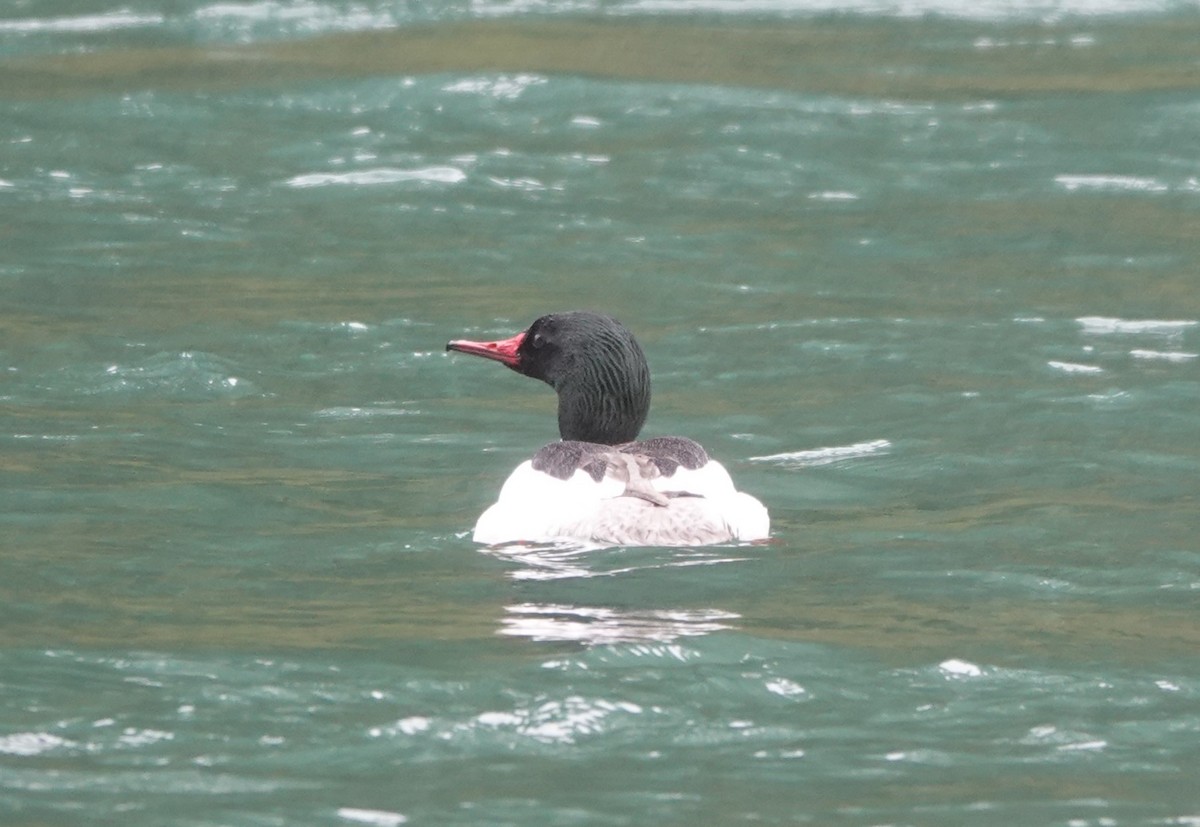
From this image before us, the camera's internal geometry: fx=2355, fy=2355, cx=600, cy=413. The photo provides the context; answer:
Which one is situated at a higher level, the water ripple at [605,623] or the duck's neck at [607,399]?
the duck's neck at [607,399]

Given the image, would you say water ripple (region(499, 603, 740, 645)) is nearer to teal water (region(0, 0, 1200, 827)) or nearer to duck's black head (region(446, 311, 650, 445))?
teal water (region(0, 0, 1200, 827))

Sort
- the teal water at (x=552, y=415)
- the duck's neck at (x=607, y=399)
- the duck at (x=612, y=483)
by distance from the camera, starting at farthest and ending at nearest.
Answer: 1. the duck's neck at (x=607, y=399)
2. the duck at (x=612, y=483)
3. the teal water at (x=552, y=415)

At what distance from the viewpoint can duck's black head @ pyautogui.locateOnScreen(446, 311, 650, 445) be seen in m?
10.4

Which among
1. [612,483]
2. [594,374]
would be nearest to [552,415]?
[594,374]

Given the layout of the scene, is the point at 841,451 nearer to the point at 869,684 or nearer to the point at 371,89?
the point at 869,684

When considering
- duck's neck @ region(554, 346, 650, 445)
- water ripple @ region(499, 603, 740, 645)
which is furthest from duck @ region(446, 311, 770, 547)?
water ripple @ region(499, 603, 740, 645)

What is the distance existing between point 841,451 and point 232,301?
203 inches

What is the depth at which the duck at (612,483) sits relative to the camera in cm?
926

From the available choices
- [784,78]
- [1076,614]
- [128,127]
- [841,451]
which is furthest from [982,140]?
[1076,614]

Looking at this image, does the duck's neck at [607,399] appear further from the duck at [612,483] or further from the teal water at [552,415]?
the teal water at [552,415]

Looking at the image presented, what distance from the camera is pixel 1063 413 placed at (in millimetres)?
12398

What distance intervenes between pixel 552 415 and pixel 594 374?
2.63 meters

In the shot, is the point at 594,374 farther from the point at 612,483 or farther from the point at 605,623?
the point at 605,623

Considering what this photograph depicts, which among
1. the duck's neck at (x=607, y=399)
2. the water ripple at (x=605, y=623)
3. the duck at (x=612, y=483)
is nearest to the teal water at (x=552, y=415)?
the water ripple at (x=605, y=623)
